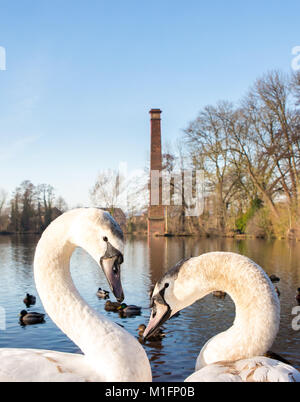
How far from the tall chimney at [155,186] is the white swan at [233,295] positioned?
119 ft

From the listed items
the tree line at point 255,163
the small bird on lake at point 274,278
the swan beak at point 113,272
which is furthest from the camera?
the tree line at point 255,163

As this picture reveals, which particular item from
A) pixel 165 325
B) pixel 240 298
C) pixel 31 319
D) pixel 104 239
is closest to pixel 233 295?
pixel 240 298

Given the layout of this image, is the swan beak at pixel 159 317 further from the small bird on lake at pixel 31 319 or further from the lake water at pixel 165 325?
the small bird on lake at pixel 31 319

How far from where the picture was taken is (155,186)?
1569 inches

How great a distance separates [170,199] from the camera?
131 ft

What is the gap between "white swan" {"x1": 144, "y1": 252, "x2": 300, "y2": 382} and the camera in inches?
105

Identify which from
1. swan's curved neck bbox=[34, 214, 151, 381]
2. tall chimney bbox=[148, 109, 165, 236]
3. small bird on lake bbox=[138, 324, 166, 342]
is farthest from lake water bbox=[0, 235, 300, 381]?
tall chimney bbox=[148, 109, 165, 236]

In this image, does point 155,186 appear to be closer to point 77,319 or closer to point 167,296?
point 167,296

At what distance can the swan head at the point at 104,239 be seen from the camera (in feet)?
7.47

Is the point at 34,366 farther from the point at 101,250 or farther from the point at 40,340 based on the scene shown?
the point at 40,340

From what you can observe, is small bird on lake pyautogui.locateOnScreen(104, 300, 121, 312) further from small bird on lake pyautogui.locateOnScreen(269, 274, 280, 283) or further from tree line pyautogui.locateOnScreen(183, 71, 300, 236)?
tree line pyautogui.locateOnScreen(183, 71, 300, 236)

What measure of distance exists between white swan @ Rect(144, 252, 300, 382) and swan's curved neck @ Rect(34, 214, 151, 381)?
464mm

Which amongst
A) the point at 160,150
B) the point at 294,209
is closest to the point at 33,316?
the point at 294,209

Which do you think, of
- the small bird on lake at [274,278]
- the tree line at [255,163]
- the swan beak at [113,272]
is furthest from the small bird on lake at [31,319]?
the tree line at [255,163]
